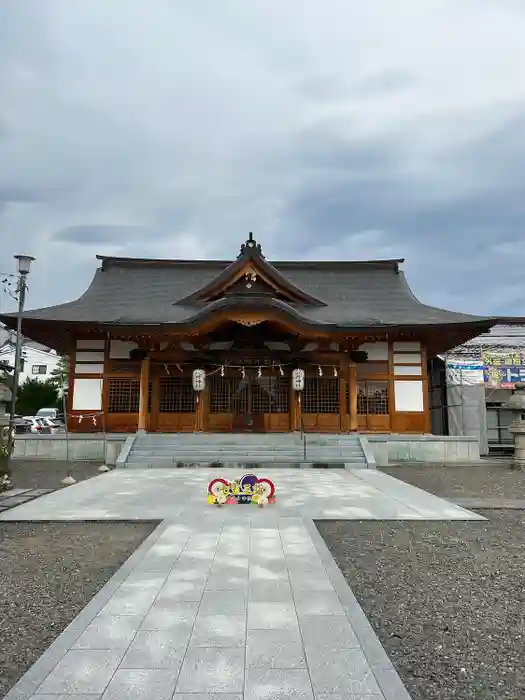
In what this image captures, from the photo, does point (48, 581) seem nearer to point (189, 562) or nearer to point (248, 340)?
point (189, 562)

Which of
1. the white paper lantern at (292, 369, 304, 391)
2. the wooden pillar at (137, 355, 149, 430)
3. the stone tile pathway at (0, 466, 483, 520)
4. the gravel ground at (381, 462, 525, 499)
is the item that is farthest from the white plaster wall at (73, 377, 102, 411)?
the gravel ground at (381, 462, 525, 499)

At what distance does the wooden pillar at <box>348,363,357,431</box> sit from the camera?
16891 millimetres

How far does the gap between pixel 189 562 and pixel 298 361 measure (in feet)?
41.8

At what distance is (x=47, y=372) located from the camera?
50875 mm

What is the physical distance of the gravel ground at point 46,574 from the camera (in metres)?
3.41

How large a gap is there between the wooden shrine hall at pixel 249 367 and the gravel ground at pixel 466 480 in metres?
3.12

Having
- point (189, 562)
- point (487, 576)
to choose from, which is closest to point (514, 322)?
point (487, 576)

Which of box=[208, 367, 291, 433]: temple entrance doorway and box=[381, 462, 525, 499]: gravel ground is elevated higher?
box=[208, 367, 291, 433]: temple entrance doorway

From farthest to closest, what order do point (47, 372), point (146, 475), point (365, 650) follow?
point (47, 372), point (146, 475), point (365, 650)

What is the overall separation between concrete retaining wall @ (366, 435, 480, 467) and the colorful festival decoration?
9083 millimetres

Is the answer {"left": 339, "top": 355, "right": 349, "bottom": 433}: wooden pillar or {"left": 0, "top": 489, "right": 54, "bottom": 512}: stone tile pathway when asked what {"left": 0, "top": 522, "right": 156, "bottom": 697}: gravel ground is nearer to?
{"left": 0, "top": 489, "right": 54, "bottom": 512}: stone tile pathway

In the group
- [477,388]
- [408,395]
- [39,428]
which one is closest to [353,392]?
[408,395]

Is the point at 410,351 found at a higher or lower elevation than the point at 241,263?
lower

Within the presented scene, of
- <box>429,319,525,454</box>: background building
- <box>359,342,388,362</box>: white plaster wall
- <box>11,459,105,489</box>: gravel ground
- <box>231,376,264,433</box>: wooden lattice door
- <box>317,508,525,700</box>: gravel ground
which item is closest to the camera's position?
<box>317,508,525,700</box>: gravel ground
